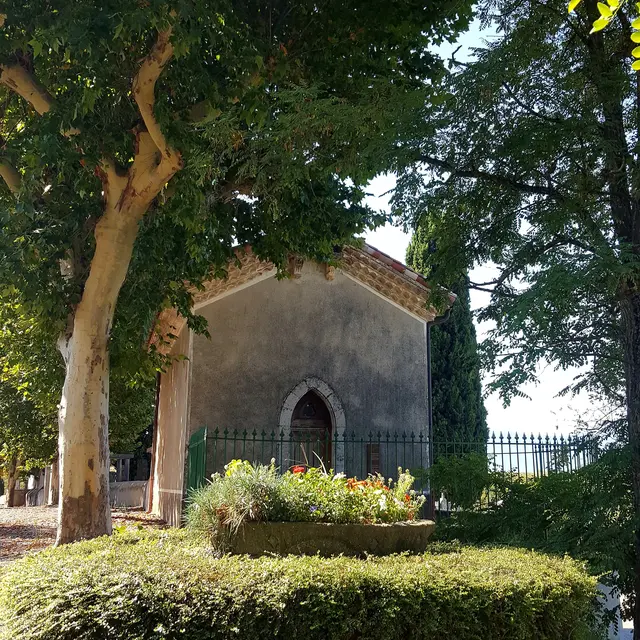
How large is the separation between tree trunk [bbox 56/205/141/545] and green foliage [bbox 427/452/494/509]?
16.2 ft

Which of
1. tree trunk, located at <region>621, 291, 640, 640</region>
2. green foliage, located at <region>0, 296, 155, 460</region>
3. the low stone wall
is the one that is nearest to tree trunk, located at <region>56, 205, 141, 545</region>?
green foliage, located at <region>0, 296, 155, 460</region>

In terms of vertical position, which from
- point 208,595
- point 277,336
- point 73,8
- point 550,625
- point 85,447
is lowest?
point 550,625

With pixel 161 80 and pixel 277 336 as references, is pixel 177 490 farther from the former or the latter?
pixel 161 80

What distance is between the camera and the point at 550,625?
214 inches

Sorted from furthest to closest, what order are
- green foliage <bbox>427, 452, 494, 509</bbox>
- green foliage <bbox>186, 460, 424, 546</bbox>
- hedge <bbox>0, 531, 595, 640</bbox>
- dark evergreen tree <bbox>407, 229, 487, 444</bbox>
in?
1. dark evergreen tree <bbox>407, 229, 487, 444</bbox>
2. green foliage <bbox>427, 452, 494, 509</bbox>
3. green foliage <bbox>186, 460, 424, 546</bbox>
4. hedge <bbox>0, 531, 595, 640</bbox>

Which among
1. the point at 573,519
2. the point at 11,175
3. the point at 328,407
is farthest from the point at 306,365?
the point at 573,519

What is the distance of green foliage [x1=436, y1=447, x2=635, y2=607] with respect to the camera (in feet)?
24.6

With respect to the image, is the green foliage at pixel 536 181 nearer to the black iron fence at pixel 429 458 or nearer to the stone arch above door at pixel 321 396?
the black iron fence at pixel 429 458

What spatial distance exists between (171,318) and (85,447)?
639 centimetres

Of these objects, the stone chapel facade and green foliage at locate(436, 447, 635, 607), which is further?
the stone chapel facade

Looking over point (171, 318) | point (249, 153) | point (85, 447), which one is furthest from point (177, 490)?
point (249, 153)

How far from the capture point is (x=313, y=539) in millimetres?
6188

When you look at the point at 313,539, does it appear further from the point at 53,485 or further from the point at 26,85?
the point at 53,485

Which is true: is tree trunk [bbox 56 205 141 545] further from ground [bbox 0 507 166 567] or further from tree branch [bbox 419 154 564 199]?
tree branch [bbox 419 154 564 199]
